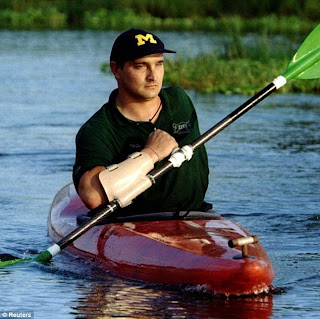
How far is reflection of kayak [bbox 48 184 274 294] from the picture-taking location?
23.8 feet

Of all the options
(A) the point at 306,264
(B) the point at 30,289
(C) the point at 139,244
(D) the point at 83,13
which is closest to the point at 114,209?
(C) the point at 139,244

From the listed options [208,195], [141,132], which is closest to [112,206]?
[141,132]

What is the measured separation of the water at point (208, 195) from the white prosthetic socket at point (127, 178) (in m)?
0.58

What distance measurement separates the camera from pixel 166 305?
734 centimetres

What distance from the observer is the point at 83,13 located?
4419cm

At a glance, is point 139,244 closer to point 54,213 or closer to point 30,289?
point 30,289

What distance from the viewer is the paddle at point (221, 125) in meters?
7.75

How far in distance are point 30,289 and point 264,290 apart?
1.54 meters

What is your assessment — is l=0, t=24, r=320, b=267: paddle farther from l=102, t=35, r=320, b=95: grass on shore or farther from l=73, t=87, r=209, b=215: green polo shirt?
l=102, t=35, r=320, b=95: grass on shore

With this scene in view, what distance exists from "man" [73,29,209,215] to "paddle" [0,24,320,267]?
102 mm

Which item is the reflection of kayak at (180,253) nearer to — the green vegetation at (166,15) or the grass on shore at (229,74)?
the grass on shore at (229,74)

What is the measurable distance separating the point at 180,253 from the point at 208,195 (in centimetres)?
434

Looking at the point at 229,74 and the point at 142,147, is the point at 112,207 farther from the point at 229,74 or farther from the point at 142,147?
the point at 229,74

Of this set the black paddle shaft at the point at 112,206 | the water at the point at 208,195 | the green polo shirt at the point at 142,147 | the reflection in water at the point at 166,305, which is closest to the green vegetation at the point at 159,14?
the water at the point at 208,195
